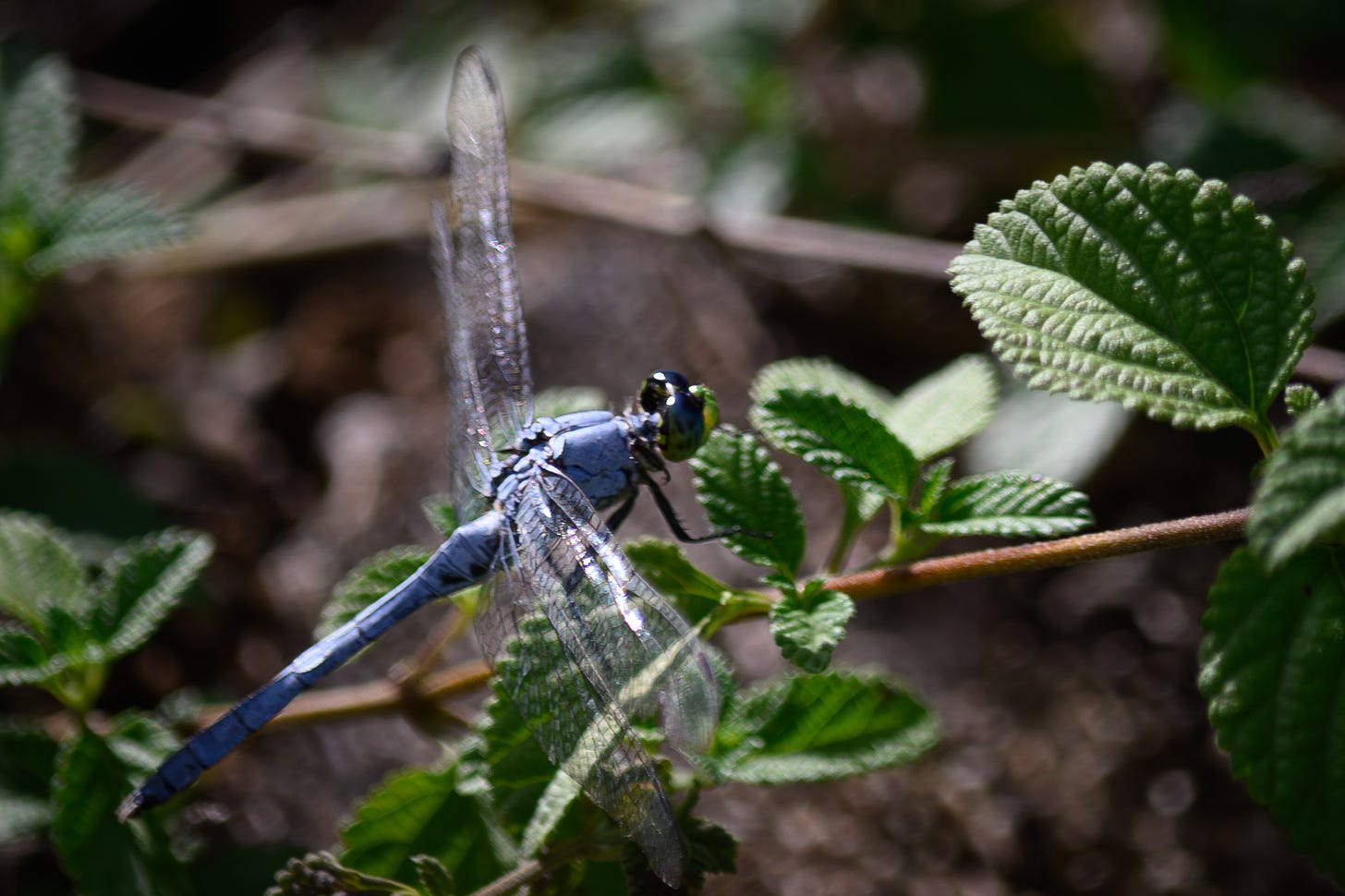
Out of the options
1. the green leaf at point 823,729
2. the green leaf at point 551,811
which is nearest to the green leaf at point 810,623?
the green leaf at point 823,729

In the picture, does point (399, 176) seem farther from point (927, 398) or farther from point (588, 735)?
point (588, 735)

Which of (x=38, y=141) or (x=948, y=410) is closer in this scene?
(x=948, y=410)

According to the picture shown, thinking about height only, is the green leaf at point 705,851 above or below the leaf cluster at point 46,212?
below

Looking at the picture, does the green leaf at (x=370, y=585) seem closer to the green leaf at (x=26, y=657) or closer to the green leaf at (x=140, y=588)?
the green leaf at (x=140, y=588)

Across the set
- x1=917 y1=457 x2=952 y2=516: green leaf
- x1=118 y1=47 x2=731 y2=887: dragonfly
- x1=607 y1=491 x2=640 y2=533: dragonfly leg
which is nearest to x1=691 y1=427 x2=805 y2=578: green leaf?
x1=118 y1=47 x2=731 y2=887: dragonfly

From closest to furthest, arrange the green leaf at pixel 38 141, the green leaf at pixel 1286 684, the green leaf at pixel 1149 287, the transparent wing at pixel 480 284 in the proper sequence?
the green leaf at pixel 1286 684 → the green leaf at pixel 1149 287 → the transparent wing at pixel 480 284 → the green leaf at pixel 38 141

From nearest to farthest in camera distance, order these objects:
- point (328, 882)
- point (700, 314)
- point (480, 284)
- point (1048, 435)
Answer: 1. point (328, 882)
2. point (480, 284)
3. point (1048, 435)
4. point (700, 314)

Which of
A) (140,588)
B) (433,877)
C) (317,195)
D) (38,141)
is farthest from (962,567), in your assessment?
(317,195)

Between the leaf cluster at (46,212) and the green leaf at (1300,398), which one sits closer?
the green leaf at (1300,398)
